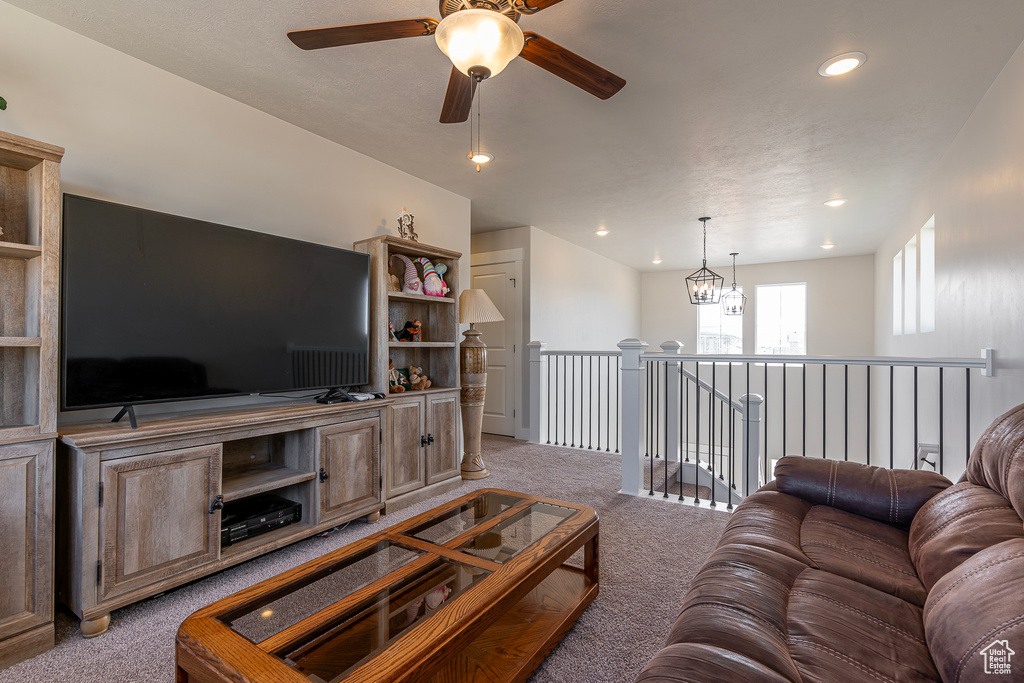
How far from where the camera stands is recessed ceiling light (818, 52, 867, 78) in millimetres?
2287

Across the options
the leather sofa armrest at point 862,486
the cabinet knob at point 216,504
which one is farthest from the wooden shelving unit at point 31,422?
the leather sofa armrest at point 862,486

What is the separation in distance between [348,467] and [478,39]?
2.28 metres

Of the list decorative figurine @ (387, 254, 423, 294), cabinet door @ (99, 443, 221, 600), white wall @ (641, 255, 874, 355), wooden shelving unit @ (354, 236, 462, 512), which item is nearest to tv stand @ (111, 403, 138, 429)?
cabinet door @ (99, 443, 221, 600)

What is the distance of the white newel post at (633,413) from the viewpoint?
11.2 feet

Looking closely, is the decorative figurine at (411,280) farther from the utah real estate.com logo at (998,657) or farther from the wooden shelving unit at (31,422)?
the utah real estate.com logo at (998,657)

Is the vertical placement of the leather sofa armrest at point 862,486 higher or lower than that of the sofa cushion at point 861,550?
higher

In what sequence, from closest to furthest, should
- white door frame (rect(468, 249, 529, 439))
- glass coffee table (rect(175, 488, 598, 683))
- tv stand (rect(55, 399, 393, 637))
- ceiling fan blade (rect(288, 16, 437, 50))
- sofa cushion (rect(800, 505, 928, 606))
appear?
glass coffee table (rect(175, 488, 598, 683)) → sofa cushion (rect(800, 505, 928, 606)) → ceiling fan blade (rect(288, 16, 437, 50)) → tv stand (rect(55, 399, 393, 637)) → white door frame (rect(468, 249, 529, 439))

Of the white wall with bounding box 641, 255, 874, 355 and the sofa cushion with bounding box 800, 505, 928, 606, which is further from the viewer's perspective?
the white wall with bounding box 641, 255, 874, 355

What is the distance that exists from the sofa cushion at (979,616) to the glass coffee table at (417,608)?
941 mm

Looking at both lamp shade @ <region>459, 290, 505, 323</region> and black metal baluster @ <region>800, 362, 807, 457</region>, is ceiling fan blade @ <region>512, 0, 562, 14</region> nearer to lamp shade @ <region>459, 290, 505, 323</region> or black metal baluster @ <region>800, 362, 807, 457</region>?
black metal baluster @ <region>800, 362, 807, 457</region>

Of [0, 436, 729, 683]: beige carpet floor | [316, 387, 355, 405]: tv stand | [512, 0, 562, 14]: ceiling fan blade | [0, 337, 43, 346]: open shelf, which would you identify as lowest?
[0, 436, 729, 683]: beige carpet floor

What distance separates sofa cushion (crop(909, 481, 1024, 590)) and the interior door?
4262mm

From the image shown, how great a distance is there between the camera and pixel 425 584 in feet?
4.65

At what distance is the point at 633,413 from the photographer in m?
3.42
